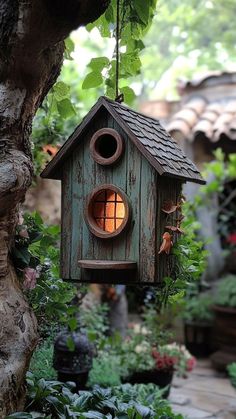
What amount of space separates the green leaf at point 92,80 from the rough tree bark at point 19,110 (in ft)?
1.40

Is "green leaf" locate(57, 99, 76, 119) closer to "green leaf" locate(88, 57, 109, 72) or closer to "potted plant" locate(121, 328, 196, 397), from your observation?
"green leaf" locate(88, 57, 109, 72)

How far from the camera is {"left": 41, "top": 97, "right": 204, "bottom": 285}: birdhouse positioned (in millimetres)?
2533

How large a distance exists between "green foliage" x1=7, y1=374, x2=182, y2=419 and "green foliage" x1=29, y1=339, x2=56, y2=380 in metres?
0.05

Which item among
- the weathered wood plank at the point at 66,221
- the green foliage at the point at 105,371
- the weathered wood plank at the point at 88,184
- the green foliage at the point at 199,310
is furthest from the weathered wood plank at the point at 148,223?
the green foliage at the point at 199,310

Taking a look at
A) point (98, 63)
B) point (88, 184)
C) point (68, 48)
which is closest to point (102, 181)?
point (88, 184)

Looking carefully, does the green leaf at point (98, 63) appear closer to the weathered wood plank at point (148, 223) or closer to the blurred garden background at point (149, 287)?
the blurred garden background at point (149, 287)

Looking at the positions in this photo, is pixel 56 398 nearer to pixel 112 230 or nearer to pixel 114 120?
pixel 112 230

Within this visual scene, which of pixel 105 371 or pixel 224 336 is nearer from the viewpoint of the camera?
pixel 105 371

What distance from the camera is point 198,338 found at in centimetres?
762

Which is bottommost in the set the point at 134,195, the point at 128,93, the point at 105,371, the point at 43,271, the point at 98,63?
the point at 105,371

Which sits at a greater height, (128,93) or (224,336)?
(128,93)

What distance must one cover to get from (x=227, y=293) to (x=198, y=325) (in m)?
0.66

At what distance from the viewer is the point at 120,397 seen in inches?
136

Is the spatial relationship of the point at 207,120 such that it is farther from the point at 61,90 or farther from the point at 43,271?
the point at 43,271
